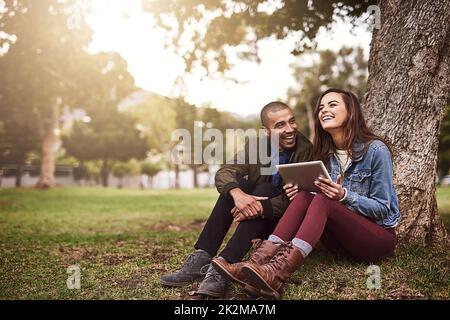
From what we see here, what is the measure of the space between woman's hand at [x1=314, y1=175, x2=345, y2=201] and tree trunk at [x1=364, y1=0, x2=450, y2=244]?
1.63 metres

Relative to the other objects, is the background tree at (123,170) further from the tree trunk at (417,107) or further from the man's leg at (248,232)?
the man's leg at (248,232)

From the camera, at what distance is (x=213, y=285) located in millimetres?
3109

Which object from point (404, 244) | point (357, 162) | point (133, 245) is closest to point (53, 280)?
point (133, 245)

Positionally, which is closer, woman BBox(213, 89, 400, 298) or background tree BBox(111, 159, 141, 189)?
woman BBox(213, 89, 400, 298)

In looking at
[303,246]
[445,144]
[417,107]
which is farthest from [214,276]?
[445,144]

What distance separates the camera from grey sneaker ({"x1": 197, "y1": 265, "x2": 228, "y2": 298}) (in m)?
3.08

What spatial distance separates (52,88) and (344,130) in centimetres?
1720

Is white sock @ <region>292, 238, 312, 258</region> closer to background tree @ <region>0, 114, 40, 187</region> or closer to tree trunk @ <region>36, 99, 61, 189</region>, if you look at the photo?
tree trunk @ <region>36, 99, 61, 189</region>

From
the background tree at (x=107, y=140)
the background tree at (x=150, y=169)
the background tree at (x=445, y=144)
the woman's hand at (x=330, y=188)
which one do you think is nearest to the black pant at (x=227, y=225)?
the woman's hand at (x=330, y=188)

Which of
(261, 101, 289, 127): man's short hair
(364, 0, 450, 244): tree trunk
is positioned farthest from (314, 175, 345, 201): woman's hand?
(364, 0, 450, 244): tree trunk

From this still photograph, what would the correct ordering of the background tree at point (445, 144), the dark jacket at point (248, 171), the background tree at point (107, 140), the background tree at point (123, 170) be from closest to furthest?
the dark jacket at point (248, 171) < the background tree at point (445, 144) < the background tree at point (107, 140) < the background tree at point (123, 170)

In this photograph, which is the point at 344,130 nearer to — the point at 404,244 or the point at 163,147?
the point at 404,244

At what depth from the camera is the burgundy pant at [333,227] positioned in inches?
121
